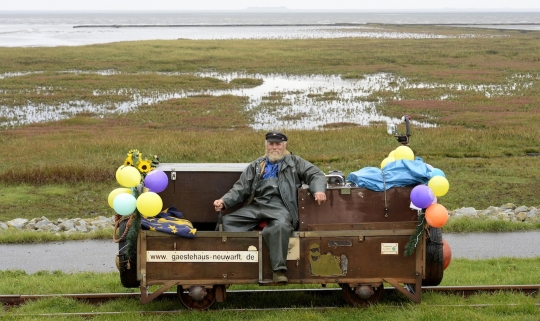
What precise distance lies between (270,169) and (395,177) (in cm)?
146

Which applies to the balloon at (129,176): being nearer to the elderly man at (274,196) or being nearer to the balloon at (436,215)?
the elderly man at (274,196)

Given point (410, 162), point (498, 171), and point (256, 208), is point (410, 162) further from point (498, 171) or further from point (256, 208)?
point (498, 171)

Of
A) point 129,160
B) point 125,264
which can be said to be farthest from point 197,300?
point 129,160

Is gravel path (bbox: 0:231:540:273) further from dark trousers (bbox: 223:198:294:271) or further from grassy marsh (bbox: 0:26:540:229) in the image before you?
dark trousers (bbox: 223:198:294:271)

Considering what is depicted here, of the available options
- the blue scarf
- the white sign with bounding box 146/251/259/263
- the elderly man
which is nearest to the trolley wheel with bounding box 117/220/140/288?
the white sign with bounding box 146/251/259/263

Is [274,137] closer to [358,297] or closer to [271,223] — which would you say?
[271,223]

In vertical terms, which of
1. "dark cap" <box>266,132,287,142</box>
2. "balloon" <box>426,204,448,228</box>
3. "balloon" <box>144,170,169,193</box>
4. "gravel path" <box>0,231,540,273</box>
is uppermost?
"dark cap" <box>266,132,287,142</box>

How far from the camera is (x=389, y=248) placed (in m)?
7.97

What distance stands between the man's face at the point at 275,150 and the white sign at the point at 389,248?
1583mm

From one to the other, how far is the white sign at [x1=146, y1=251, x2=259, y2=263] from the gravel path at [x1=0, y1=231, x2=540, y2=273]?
12.5 ft

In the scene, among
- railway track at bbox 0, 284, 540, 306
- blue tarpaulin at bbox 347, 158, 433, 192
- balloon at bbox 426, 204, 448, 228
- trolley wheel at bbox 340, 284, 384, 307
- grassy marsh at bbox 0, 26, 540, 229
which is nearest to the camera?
balloon at bbox 426, 204, 448, 228

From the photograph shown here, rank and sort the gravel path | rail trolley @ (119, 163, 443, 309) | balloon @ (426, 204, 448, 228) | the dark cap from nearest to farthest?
1. balloon @ (426, 204, 448, 228)
2. rail trolley @ (119, 163, 443, 309)
3. the dark cap
4. the gravel path

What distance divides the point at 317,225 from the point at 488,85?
3763cm

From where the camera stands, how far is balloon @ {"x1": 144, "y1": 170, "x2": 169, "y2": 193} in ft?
26.5
